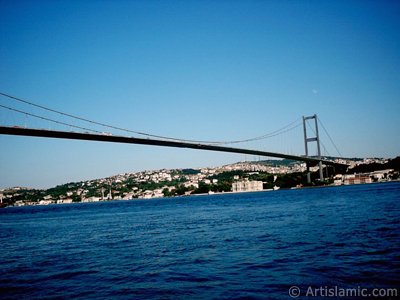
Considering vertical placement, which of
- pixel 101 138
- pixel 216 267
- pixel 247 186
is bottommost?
pixel 247 186

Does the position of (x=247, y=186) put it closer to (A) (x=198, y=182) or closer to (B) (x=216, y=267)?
(A) (x=198, y=182)

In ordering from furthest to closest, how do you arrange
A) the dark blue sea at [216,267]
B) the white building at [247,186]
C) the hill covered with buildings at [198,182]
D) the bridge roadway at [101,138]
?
1. the white building at [247,186]
2. the hill covered with buildings at [198,182]
3. the bridge roadway at [101,138]
4. the dark blue sea at [216,267]

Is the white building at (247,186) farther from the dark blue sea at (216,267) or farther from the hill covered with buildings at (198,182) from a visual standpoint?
the dark blue sea at (216,267)

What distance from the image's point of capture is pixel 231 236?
10.2 meters

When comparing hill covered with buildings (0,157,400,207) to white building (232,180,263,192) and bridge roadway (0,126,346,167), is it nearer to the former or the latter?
white building (232,180,263,192)

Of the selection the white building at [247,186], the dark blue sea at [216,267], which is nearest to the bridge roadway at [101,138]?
the dark blue sea at [216,267]

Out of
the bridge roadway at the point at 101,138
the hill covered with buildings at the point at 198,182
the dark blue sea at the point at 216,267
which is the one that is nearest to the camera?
the dark blue sea at the point at 216,267

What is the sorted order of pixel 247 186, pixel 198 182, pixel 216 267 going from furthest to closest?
pixel 198 182 → pixel 247 186 → pixel 216 267

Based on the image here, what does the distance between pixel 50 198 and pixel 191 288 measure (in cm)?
14489

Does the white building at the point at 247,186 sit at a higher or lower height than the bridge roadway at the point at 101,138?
lower

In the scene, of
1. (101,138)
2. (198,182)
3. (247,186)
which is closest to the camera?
(101,138)

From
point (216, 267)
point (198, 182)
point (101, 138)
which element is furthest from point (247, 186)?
point (216, 267)

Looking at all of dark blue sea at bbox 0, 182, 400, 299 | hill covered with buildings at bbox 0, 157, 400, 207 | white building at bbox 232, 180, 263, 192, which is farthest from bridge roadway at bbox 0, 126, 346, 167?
white building at bbox 232, 180, 263, 192

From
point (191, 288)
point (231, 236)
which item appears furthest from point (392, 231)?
point (191, 288)
